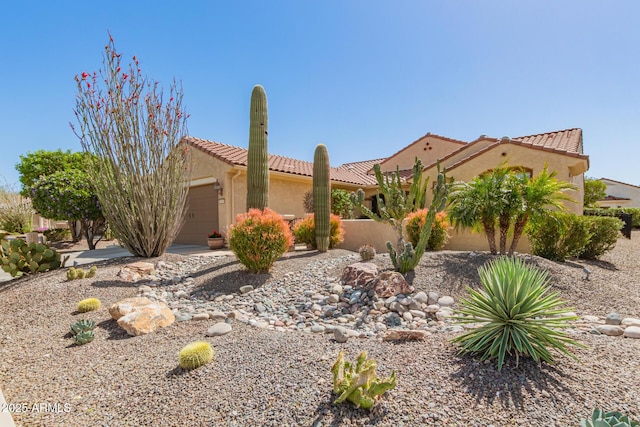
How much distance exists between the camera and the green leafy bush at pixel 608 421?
197 centimetres

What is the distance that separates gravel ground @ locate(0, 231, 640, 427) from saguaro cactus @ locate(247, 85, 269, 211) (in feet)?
16.0

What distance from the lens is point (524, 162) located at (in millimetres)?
11781

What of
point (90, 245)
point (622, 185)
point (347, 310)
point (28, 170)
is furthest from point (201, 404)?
point (622, 185)

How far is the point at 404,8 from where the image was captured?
8.02 m

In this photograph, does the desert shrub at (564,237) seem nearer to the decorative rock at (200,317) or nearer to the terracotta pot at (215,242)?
the decorative rock at (200,317)

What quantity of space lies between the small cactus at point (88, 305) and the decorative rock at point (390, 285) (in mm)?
5063

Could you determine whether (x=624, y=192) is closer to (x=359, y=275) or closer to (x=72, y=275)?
(x=359, y=275)

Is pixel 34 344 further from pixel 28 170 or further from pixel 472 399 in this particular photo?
pixel 28 170

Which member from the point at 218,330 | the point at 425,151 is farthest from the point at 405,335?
the point at 425,151

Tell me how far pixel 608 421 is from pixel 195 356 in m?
3.55

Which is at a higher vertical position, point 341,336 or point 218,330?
point 341,336

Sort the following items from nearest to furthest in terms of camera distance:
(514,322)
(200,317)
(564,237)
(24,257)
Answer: (514,322) < (200,317) < (24,257) < (564,237)

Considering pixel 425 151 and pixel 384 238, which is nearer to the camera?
pixel 384 238

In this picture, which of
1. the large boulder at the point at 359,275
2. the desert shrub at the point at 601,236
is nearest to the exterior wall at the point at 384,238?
the desert shrub at the point at 601,236
